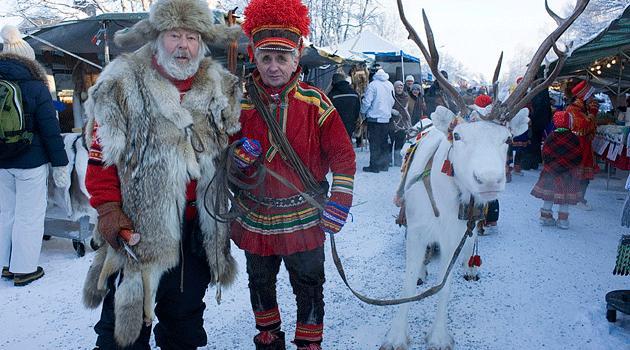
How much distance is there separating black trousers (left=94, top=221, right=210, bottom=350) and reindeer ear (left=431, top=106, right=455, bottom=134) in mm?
1679

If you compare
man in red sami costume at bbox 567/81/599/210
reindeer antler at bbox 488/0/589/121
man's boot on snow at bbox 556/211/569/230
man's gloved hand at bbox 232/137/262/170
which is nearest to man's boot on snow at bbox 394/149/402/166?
man in red sami costume at bbox 567/81/599/210

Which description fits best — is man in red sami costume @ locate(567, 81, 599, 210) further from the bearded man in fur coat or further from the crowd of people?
the bearded man in fur coat

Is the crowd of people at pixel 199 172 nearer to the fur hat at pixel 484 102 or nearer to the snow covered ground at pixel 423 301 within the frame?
the snow covered ground at pixel 423 301

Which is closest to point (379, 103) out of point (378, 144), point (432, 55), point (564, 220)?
point (378, 144)

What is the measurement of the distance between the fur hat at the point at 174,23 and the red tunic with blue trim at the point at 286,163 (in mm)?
325

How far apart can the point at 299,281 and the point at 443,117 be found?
1.41 m

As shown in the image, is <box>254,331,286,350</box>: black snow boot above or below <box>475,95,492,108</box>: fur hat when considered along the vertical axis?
below

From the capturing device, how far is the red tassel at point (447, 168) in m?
2.81

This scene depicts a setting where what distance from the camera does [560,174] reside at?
19.4 ft

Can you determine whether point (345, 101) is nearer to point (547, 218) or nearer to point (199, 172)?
point (547, 218)

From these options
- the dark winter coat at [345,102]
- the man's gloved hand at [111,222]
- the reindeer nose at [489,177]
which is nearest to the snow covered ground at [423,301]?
the reindeer nose at [489,177]

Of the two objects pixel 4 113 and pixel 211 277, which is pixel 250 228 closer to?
pixel 211 277

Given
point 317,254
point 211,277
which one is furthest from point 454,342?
point 211,277

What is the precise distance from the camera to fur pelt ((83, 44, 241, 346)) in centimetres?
188
